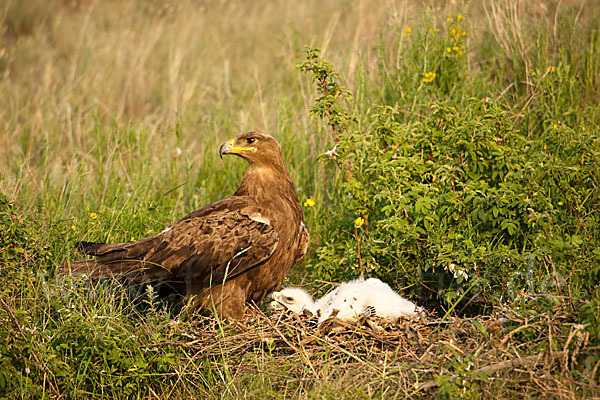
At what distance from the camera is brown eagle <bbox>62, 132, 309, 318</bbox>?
4375 millimetres

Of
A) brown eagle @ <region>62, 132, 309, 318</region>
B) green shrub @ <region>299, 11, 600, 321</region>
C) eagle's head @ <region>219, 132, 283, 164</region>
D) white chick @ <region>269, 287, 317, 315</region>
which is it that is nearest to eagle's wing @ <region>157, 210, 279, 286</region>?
brown eagle @ <region>62, 132, 309, 318</region>

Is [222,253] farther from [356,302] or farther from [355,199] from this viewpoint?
[355,199]

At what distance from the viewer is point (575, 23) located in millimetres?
6262

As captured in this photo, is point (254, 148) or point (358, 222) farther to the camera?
point (254, 148)

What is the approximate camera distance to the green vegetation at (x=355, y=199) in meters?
3.56

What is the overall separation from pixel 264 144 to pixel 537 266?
201 cm

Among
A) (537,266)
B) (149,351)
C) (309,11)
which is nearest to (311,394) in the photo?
(149,351)

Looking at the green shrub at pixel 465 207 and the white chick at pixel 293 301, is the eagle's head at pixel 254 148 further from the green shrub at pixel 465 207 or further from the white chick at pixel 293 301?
the white chick at pixel 293 301

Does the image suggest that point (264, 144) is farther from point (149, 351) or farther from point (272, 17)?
point (272, 17)

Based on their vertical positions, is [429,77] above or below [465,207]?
above

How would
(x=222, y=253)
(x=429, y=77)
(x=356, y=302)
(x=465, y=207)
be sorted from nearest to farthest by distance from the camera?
(x=356, y=302), (x=222, y=253), (x=465, y=207), (x=429, y=77)

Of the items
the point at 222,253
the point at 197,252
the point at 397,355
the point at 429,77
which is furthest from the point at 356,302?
the point at 429,77

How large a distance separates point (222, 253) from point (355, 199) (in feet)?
3.63

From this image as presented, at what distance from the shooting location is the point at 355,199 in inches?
193
